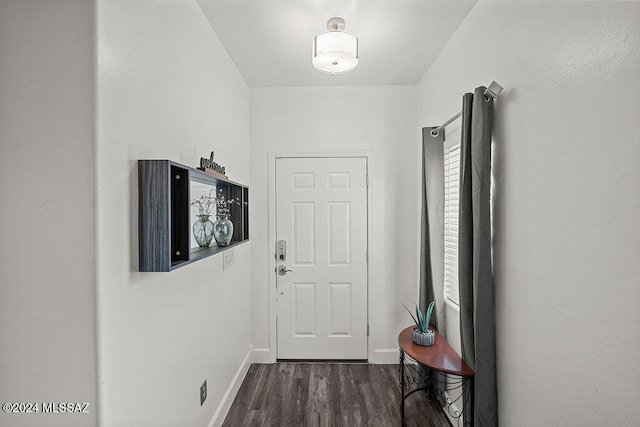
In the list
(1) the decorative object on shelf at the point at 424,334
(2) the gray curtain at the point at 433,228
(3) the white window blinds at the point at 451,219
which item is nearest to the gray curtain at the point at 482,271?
(1) the decorative object on shelf at the point at 424,334

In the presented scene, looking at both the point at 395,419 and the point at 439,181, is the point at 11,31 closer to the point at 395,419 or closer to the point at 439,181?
the point at 439,181

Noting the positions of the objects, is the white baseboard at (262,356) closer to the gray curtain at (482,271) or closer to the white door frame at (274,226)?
the white door frame at (274,226)

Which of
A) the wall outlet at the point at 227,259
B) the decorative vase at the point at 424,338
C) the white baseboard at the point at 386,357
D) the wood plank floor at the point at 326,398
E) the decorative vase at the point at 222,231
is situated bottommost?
the wood plank floor at the point at 326,398

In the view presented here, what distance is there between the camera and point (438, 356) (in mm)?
2059

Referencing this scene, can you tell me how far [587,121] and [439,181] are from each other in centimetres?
143

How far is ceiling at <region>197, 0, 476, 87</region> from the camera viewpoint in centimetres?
200

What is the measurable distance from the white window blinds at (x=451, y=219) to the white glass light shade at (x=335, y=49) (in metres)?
0.93

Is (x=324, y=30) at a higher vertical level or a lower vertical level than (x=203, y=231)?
higher

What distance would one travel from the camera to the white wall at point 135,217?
1145 millimetres

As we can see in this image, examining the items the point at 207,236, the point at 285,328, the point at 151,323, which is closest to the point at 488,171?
the point at 207,236

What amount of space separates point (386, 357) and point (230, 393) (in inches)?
57.2

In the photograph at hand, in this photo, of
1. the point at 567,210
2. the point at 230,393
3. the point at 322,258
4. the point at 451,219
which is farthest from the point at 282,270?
the point at 567,210

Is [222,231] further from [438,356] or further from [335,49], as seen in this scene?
[438,356]

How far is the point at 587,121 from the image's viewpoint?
3.65ft
